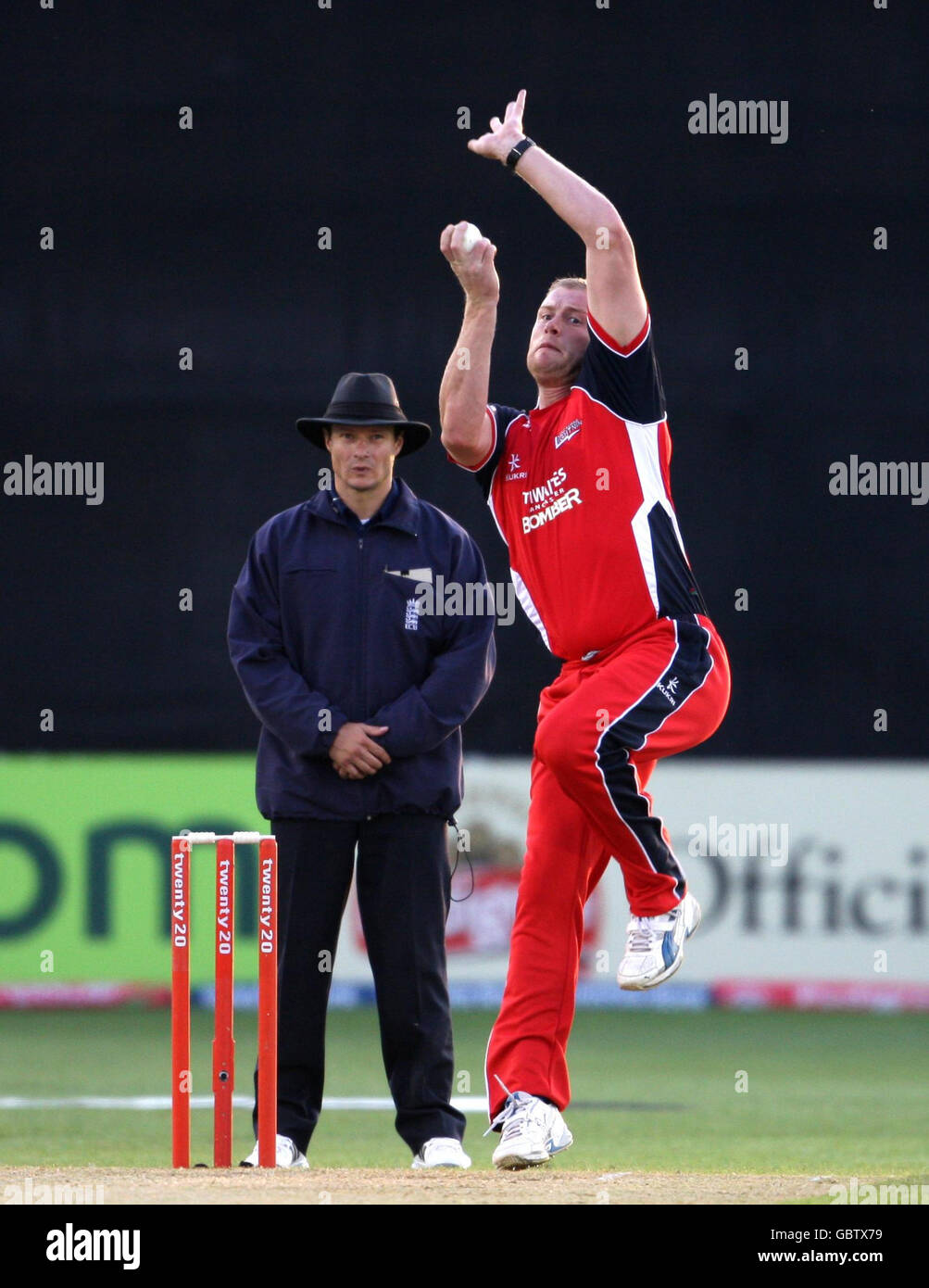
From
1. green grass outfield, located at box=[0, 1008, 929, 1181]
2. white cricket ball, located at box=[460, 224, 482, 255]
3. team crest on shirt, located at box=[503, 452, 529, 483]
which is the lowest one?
green grass outfield, located at box=[0, 1008, 929, 1181]

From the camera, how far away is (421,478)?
1297cm

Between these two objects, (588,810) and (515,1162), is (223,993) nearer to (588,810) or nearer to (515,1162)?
(515,1162)

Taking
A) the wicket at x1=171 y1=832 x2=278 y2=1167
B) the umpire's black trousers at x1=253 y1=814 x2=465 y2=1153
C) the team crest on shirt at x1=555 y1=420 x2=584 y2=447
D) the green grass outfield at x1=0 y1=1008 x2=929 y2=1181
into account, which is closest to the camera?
the wicket at x1=171 y1=832 x2=278 y2=1167

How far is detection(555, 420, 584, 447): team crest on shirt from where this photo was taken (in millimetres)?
5461

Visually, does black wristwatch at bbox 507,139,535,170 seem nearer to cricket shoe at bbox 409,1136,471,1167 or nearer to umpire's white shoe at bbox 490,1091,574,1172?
umpire's white shoe at bbox 490,1091,574,1172

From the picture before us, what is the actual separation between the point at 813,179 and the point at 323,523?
8096mm

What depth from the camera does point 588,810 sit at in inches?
204

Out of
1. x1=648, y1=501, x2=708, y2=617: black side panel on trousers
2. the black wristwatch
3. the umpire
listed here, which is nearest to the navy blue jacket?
the umpire

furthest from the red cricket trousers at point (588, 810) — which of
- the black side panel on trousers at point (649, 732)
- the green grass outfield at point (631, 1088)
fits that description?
the green grass outfield at point (631, 1088)

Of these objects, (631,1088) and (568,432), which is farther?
(631,1088)

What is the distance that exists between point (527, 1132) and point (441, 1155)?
570mm

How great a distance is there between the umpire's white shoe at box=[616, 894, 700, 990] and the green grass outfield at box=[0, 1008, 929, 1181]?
95cm

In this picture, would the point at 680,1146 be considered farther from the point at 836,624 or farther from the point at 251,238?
the point at 251,238

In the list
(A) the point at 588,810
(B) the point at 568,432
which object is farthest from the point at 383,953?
(B) the point at 568,432
